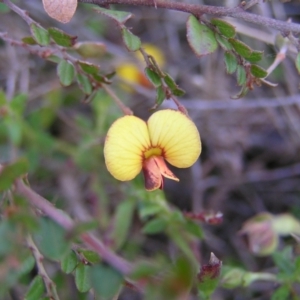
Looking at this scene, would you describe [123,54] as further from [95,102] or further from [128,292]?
[128,292]

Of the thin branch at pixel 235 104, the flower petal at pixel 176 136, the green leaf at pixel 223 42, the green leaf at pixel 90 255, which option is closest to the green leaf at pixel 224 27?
the green leaf at pixel 223 42

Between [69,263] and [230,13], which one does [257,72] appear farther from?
[69,263]

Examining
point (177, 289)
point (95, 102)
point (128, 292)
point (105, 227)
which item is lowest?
point (128, 292)

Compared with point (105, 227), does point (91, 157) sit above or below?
above

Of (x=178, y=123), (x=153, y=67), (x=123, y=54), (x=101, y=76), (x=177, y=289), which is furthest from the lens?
(x=123, y=54)

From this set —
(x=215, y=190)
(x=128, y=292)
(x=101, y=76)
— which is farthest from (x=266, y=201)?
(x=101, y=76)
